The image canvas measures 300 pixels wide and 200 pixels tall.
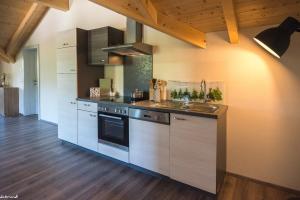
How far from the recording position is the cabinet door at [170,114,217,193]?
2.11m

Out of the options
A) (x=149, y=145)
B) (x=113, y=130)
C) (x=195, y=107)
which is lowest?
(x=149, y=145)

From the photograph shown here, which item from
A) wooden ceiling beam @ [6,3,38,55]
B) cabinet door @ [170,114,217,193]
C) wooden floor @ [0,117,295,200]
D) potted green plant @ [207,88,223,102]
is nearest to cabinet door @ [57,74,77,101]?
wooden floor @ [0,117,295,200]

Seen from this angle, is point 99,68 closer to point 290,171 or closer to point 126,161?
point 126,161

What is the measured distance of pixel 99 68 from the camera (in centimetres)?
378

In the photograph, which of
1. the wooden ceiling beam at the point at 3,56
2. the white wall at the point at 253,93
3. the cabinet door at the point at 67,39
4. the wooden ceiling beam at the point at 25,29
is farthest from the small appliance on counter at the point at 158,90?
the wooden ceiling beam at the point at 3,56

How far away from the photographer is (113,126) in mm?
2941

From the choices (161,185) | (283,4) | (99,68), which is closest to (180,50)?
→ (283,4)

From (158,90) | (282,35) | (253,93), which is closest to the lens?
(282,35)

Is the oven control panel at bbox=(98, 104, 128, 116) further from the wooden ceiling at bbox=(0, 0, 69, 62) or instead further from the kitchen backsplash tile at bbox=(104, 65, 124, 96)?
the wooden ceiling at bbox=(0, 0, 69, 62)

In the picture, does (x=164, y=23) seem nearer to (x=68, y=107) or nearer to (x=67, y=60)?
(x=67, y=60)

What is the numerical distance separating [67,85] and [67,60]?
0.44 metres

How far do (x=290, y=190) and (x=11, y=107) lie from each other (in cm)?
707

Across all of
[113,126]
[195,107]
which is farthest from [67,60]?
[195,107]

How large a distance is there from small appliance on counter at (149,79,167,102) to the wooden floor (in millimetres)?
1121
